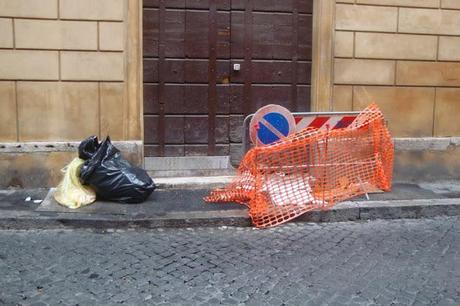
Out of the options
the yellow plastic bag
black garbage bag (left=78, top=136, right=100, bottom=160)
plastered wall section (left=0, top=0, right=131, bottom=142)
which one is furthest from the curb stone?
plastered wall section (left=0, top=0, right=131, bottom=142)

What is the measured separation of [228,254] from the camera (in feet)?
16.7

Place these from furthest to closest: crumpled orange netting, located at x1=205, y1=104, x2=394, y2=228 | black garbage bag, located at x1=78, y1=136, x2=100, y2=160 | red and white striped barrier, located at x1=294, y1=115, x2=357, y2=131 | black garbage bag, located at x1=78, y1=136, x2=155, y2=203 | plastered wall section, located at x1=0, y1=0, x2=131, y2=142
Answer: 1. plastered wall section, located at x1=0, y1=0, x2=131, y2=142
2. red and white striped barrier, located at x1=294, y1=115, x2=357, y2=131
3. black garbage bag, located at x1=78, y1=136, x2=100, y2=160
4. black garbage bag, located at x1=78, y1=136, x2=155, y2=203
5. crumpled orange netting, located at x1=205, y1=104, x2=394, y2=228

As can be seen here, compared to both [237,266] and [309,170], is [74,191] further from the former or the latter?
[309,170]

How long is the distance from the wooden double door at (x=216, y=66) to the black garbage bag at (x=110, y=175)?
4.10ft

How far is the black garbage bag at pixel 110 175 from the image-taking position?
6.34 metres

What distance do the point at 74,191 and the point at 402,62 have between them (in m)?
4.87

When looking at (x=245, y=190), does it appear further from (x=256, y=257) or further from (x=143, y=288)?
(x=143, y=288)

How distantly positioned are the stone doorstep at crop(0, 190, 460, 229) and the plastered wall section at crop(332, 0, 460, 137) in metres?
1.89

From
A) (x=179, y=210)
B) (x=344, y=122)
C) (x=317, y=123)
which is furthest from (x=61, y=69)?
(x=344, y=122)

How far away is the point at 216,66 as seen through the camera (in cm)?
784

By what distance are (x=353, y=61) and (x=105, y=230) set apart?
4.24m

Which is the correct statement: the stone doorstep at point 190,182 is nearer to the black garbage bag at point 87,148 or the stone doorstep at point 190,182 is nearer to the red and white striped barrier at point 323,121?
the black garbage bag at point 87,148

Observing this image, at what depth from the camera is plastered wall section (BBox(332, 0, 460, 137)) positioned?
7969mm

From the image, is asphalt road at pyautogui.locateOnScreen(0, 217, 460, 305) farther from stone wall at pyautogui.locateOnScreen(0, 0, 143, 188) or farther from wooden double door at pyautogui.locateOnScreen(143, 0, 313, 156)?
wooden double door at pyautogui.locateOnScreen(143, 0, 313, 156)
